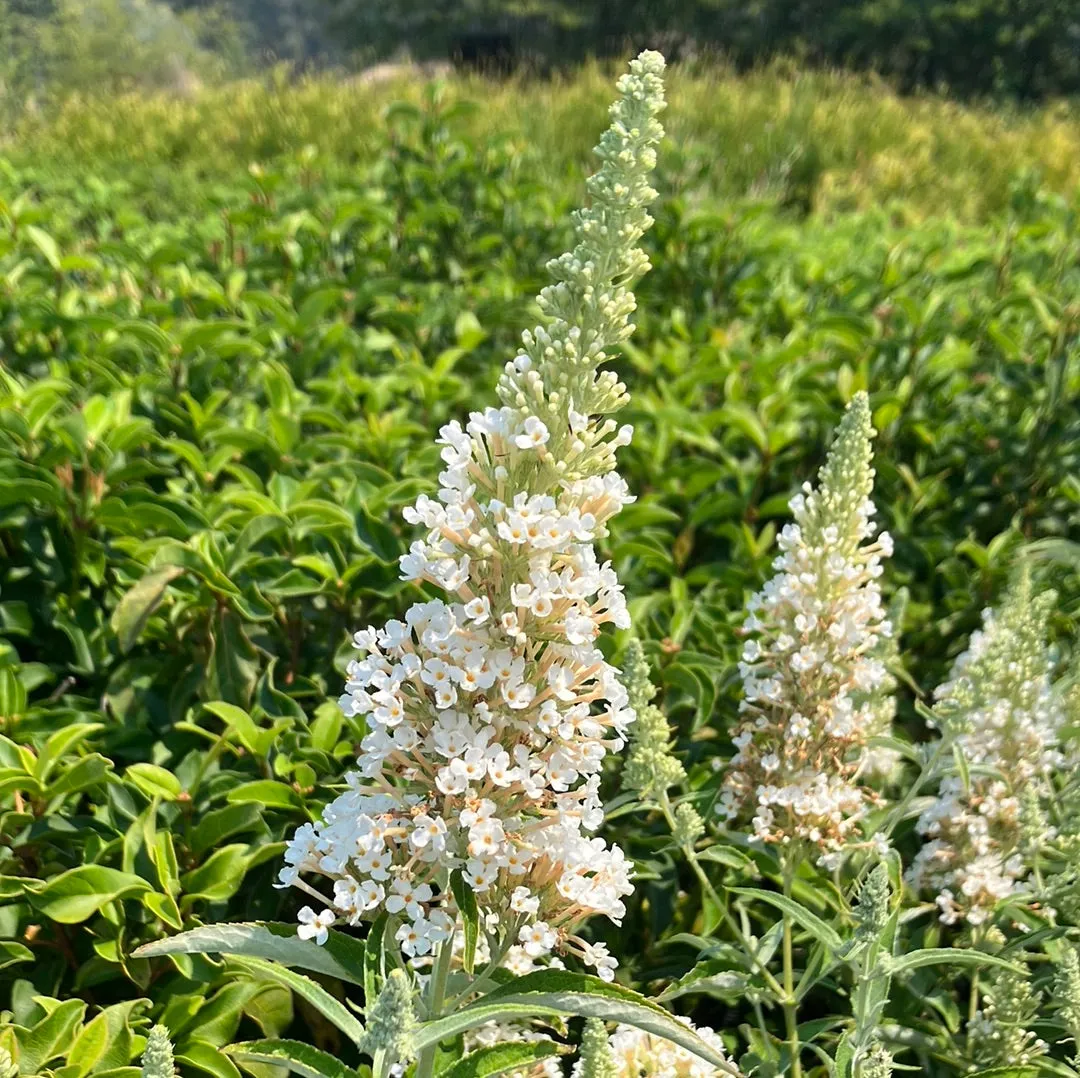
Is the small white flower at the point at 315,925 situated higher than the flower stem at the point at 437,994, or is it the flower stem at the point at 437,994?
the small white flower at the point at 315,925

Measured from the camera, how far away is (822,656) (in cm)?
176

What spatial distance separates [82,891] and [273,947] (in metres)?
0.58

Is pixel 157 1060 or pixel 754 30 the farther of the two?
pixel 754 30

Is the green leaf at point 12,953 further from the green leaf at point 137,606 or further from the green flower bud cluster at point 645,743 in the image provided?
the green flower bud cluster at point 645,743

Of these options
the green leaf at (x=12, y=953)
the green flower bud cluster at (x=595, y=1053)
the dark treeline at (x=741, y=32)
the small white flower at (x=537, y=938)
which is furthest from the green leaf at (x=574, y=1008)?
the dark treeline at (x=741, y=32)

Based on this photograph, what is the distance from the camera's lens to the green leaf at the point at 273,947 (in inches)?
47.4

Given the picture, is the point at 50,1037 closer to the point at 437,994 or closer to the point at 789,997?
the point at 437,994

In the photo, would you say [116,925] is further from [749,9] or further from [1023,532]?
[749,9]

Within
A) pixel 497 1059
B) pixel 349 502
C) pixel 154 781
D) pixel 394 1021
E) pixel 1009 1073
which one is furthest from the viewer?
→ pixel 349 502

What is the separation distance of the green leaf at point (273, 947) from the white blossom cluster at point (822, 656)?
32.0 inches

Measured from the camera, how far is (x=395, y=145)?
4727mm

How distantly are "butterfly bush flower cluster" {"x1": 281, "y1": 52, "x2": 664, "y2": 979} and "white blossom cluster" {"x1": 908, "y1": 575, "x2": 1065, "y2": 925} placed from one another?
1.01 m

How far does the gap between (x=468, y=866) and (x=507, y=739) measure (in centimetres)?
17

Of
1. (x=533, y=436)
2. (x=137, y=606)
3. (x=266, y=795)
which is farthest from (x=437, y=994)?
(x=137, y=606)
